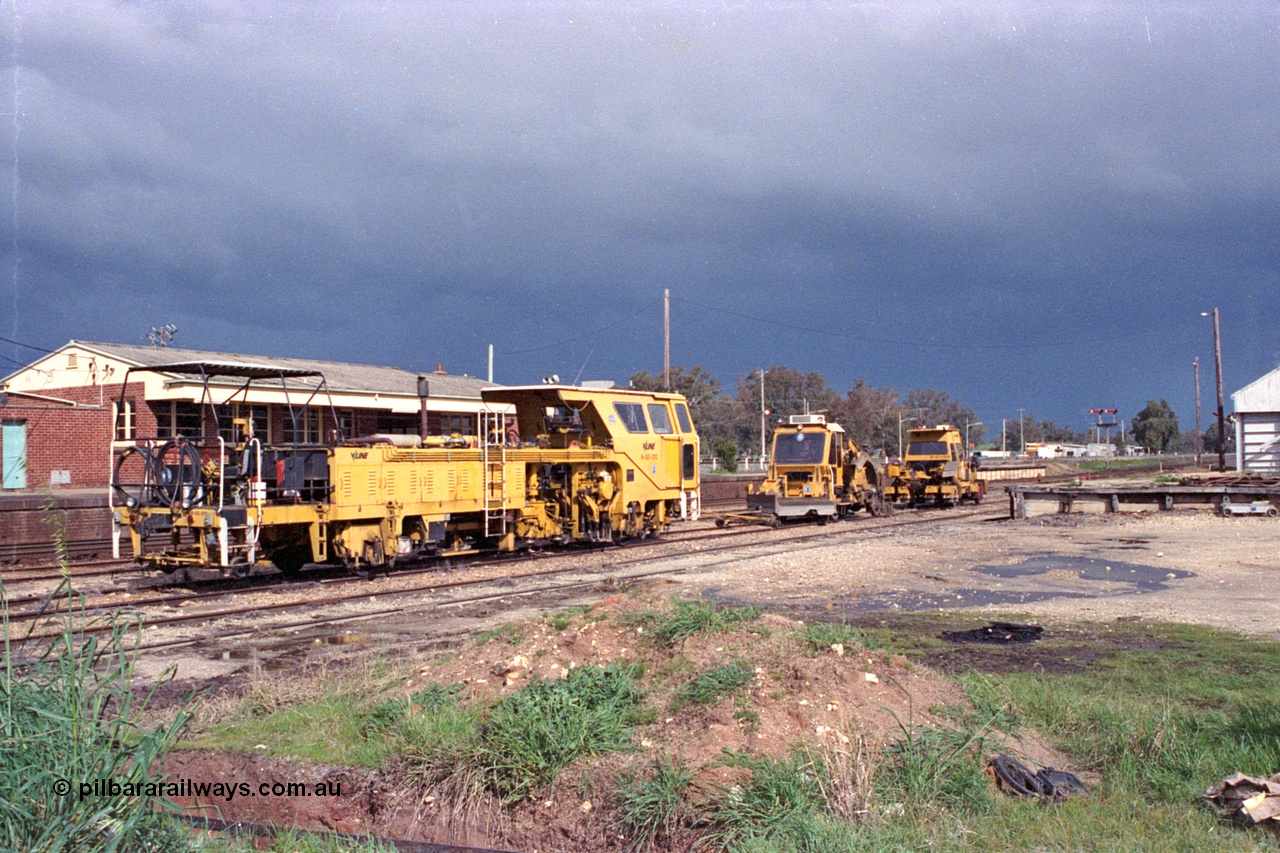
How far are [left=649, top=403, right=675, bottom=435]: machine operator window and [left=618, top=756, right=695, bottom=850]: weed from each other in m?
14.9

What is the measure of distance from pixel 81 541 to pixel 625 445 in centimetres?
A: 1011

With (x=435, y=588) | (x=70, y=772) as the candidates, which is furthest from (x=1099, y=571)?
(x=70, y=772)

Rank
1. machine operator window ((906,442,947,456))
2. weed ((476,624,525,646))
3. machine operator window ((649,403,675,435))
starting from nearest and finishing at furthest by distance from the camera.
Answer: weed ((476,624,525,646)), machine operator window ((649,403,675,435)), machine operator window ((906,442,947,456))

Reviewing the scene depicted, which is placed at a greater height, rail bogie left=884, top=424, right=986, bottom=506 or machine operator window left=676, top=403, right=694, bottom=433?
machine operator window left=676, top=403, right=694, bottom=433

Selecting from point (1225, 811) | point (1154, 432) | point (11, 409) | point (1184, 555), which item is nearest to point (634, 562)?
point (1184, 555)

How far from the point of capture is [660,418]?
20.4 m

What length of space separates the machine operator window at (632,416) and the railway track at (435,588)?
2426mm

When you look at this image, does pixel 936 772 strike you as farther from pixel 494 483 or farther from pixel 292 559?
pixel 494 483

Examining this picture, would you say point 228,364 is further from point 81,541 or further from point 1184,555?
point 1184,555

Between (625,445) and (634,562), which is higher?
(625,445)

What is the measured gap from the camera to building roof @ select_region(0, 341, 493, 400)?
27281mm

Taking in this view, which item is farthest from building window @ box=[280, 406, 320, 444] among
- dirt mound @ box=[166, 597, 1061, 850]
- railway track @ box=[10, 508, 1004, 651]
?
dirt mound @ box=[166, 597, 1061, 850]

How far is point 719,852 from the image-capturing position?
4.67m

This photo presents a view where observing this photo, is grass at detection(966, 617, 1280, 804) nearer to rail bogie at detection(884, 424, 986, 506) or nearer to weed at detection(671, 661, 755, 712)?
weed at detection(671, 661, 755, 712)
